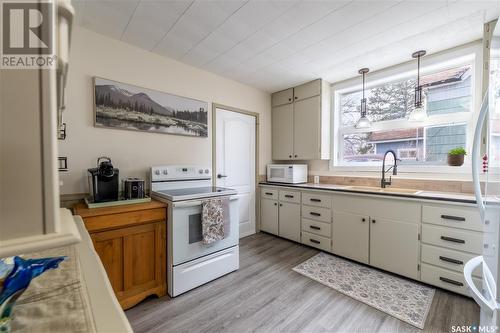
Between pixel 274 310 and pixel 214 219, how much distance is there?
936mm

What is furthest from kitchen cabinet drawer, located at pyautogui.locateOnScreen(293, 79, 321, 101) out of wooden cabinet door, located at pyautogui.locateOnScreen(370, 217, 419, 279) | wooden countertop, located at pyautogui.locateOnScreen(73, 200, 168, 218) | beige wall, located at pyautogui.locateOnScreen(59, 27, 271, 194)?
wooden countertop, located at pyautogui.locateOnScreen(73, 200, 168, 218)

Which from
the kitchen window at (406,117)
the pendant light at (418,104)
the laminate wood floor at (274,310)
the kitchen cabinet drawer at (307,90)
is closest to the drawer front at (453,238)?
the laminate wood floor at (274,310)

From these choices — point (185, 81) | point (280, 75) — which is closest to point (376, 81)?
point (280, 75)

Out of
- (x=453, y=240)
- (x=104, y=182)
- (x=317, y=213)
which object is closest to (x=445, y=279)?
(x=453, y=240)

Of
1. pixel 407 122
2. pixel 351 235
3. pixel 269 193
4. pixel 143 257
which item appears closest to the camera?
pixel 143 257

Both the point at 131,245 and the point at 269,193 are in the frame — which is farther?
the point at 269,193

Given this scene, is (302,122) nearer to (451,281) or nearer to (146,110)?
(146,110)

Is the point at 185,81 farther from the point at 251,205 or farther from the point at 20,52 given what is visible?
the point at 20,52

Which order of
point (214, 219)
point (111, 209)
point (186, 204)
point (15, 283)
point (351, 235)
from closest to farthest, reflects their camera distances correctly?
point (15, 283) < point (111, 209) < point (186, 204) < point (214, 219) < point (351, 235)

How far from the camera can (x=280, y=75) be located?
9.86ft

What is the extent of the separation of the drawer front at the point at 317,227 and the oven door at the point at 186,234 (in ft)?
4.39

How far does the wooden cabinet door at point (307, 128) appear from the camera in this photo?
3.14 metres

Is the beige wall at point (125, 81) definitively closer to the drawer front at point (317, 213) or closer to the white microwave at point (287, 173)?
the white microwave at point (287, 173)

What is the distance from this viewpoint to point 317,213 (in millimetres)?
2779
